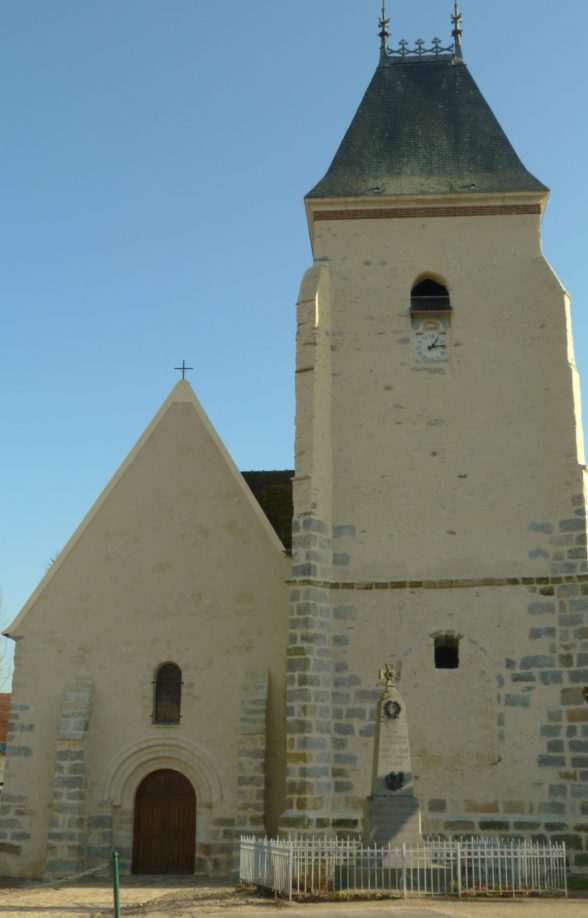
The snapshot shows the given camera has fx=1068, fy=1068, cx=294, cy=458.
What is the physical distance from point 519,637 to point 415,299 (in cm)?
595

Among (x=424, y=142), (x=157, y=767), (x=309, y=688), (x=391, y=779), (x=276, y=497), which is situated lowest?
(x=391, y=779)

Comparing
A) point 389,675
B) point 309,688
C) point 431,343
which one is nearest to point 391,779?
point 389,675

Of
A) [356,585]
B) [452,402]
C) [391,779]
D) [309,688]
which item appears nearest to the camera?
[391,779]

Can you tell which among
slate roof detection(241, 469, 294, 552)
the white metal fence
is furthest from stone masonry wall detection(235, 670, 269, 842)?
slate roof detection(241, 469, 294, 552)

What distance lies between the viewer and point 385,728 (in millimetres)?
14305

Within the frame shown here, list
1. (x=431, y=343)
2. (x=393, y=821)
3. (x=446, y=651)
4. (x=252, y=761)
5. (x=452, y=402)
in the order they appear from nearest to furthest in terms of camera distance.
→ 1. (x=393, y=821)
2. (x=446, y=651)
3. (x=252, y=761)
4. (x=452, y=402)
5. (x=431, y=343)

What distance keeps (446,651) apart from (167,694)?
483 centimetres

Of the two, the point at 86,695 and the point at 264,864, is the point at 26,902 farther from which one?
the point at 86,695

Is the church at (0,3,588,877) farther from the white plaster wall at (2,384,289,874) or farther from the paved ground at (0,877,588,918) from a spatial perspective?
the paved ground at (0,877,588,918)

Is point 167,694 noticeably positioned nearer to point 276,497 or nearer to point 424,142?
point 276,497

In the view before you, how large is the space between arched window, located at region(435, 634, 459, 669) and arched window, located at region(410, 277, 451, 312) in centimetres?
549

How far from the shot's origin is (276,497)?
69.4 ft

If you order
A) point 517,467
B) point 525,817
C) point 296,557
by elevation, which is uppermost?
point 517,467

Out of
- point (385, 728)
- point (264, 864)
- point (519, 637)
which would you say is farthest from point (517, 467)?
point (264, 864)
